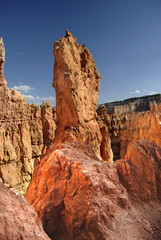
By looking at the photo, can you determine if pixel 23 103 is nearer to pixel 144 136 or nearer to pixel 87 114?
pixel 87 114

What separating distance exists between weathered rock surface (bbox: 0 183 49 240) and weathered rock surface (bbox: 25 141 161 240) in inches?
33.3

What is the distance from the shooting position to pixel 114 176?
10.3 feet

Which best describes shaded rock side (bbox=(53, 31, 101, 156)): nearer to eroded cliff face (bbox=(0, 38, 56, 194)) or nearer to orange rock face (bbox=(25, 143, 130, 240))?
eroded cliff face (bbox=(0, 38, 56, 194))

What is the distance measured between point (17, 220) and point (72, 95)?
5038 mm

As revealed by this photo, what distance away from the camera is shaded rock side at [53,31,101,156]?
6.42 meters

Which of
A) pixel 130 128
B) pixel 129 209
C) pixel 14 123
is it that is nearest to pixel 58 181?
pixel 129 209

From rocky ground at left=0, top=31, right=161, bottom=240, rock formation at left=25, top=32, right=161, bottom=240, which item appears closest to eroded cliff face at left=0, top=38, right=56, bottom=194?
rocky ground at left=0, top=31, right=161, bottom=240

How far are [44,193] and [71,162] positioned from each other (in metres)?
0.75

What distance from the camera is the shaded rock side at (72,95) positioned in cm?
642

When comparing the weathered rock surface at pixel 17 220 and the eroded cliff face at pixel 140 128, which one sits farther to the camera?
the eroded cliff face at pixel 140 128

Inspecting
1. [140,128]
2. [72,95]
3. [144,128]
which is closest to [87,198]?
[72,95]

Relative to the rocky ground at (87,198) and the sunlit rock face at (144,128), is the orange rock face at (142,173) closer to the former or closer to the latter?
the rocky ground at (87,198)

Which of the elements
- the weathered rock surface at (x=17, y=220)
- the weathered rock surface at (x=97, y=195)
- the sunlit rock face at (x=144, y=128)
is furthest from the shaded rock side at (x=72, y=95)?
the sunlit rock face at (x=144, y=128)

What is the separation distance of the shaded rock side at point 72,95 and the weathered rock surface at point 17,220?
4.27 metres
